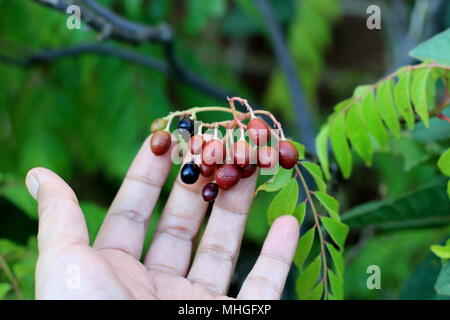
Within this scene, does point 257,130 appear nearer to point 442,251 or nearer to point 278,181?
point 278,181

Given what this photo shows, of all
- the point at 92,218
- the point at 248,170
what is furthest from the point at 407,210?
the point at 92,218

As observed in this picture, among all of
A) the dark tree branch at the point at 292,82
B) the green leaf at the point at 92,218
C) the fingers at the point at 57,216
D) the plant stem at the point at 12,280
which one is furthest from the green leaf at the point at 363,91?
the plant stem at the point at 12,280

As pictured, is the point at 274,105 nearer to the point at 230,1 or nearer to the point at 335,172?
the point at 230,1

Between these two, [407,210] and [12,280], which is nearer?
[12,280]

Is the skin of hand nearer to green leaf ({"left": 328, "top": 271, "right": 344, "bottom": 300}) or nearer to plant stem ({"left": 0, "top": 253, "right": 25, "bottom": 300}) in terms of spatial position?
green leaf ({"left": 328, "top": 271, "right": 344, "bottom": 300})

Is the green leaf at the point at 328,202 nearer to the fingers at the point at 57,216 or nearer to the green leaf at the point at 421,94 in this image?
the green leaf at the point at 421,94
